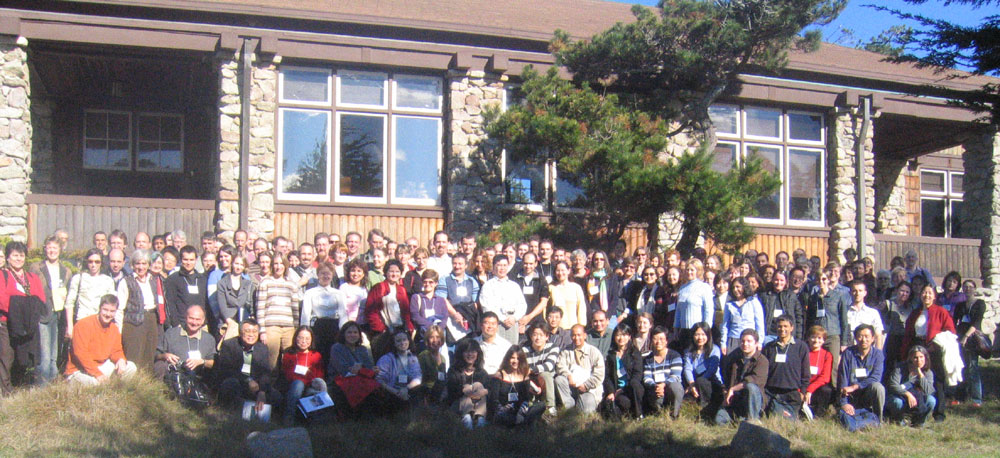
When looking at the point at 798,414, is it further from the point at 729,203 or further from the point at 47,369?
the point at 47,369

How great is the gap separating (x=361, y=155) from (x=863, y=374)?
7479 mm

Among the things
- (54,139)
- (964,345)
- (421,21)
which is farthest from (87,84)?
(964,345)

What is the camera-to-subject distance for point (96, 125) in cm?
1500

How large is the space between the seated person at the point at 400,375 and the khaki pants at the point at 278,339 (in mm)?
999

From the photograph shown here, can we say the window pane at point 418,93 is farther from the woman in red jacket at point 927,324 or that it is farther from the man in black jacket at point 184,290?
the woman in red jacket at point 927,324

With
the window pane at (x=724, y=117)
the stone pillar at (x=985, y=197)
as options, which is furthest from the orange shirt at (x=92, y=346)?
the stone pillar at (x=985, y=197)

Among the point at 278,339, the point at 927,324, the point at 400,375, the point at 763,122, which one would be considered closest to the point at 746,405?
the point at 927,324

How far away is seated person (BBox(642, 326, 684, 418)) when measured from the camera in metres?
8.27

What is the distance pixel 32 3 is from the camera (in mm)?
11969

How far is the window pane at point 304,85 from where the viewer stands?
41.7 ft

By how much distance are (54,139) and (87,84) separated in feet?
3.52

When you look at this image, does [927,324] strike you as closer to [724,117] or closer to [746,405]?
[746,405]

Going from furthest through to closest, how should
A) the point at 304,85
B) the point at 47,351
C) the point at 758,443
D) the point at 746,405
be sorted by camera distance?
1. the point at 304,85
2. the point at 746,405
3. the point at 47,351
4. the point at 758,443

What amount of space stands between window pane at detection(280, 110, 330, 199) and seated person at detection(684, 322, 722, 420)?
20.7ft
